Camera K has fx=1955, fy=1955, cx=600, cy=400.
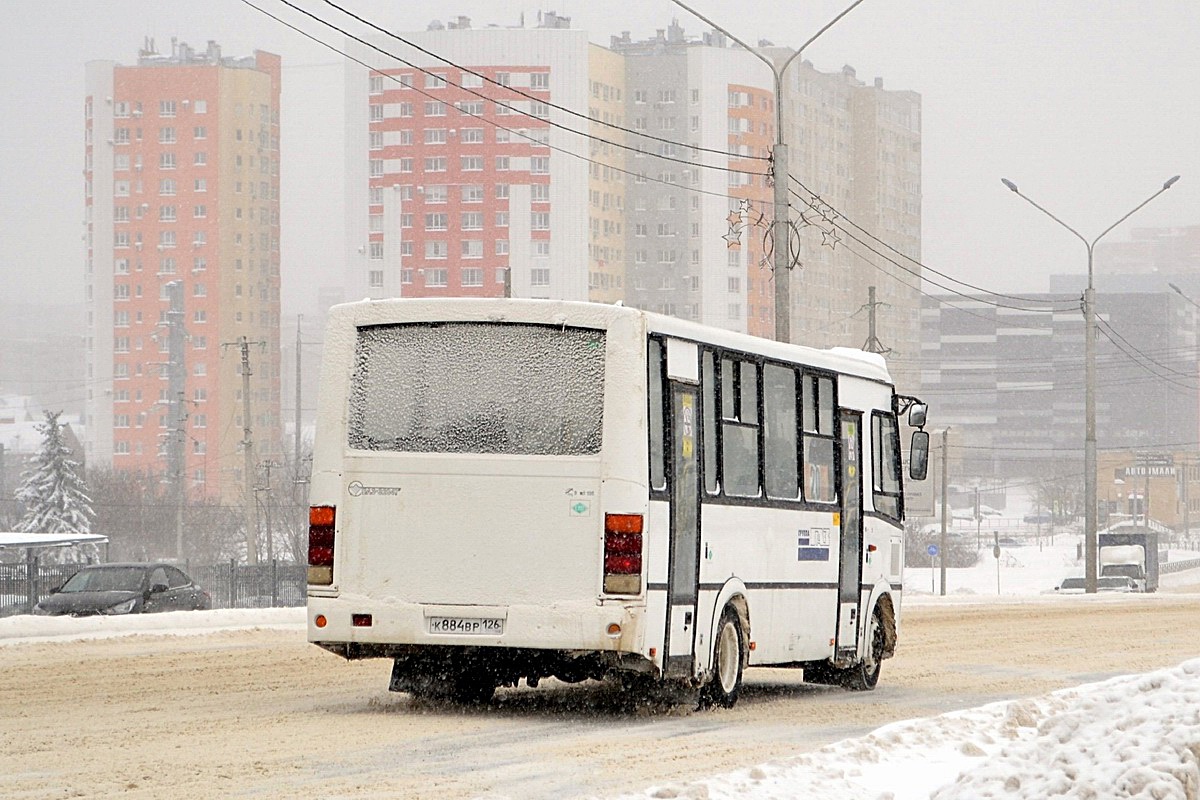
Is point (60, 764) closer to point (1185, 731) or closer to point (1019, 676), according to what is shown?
point (1185, 731)

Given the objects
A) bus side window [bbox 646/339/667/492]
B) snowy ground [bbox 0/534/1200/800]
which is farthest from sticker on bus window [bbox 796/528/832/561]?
snowy ground [bbox 0/534/1200/800]

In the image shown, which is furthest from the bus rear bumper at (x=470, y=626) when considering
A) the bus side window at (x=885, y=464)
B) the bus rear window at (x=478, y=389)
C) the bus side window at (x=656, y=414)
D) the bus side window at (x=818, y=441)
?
the bus side window at (x=885, y=464)

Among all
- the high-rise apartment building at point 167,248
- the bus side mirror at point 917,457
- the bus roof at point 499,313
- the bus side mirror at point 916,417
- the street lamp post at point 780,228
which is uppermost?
the high-rise apartment building at point 167,248

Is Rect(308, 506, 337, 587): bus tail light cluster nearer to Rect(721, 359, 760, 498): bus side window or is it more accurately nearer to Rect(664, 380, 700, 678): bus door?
Rect(664, 380, 700, 678): bus door

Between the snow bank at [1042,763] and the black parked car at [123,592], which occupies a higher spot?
the snow bank at [1042,763]

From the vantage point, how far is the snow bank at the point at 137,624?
24.2 metres

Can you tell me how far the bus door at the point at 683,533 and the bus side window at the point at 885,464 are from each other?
4.31 metres

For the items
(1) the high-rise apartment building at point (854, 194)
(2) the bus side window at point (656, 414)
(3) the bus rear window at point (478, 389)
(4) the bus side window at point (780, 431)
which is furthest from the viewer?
(1) the high-rise apartment building at point (854, 194)

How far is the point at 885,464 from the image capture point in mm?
18203

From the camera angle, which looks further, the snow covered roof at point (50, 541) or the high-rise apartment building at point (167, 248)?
the high-rise apartment building at point (167, 248)

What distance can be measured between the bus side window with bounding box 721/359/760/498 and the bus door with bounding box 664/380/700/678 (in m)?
0.58

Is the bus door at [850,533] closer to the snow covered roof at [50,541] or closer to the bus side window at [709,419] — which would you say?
the bus side window at [709,419]

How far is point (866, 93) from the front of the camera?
185m

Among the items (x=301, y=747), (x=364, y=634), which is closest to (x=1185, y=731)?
(x=301, y=747)
